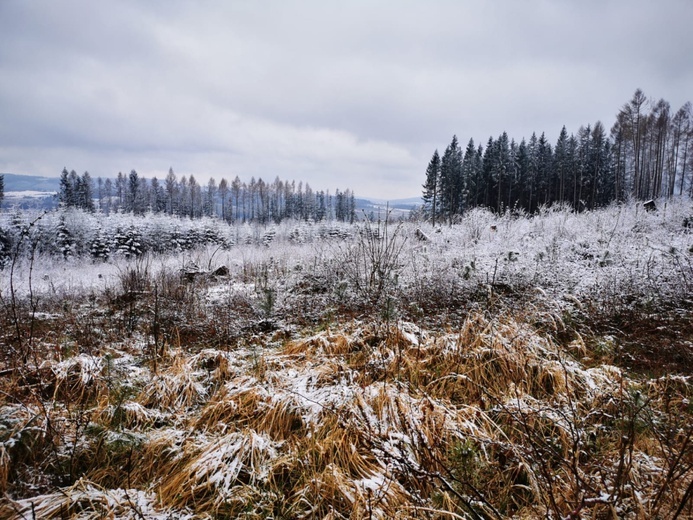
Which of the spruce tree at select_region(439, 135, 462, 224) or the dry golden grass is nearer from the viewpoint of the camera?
the dry golden grass

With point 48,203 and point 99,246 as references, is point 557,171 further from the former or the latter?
point 48,203

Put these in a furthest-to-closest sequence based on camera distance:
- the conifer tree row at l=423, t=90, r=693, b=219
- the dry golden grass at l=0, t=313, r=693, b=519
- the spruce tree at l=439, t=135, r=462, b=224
Answer: 1. the spruce tree at l=439, t=135, r=462, b=224
2. the conifer tree row at l=423, t=90, r=693, b=219
3. the dry golden grass at l=0, t=313, r=693, b=519

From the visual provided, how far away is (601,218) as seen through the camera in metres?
11.9

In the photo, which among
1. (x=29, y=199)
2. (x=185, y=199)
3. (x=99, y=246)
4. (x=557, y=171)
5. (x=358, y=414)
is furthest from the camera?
(x=29, y=199)

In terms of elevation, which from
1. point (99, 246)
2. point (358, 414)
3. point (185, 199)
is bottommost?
point (99, 246)

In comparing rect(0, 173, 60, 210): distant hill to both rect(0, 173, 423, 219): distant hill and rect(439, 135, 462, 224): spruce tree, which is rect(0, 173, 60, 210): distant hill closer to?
rect(0, 173, 423, 219): distant hill

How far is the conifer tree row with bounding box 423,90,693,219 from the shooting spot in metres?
31.6

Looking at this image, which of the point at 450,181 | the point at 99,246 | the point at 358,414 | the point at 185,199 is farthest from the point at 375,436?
the point at 185,199

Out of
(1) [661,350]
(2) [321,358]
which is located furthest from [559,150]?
(2) [321,358]

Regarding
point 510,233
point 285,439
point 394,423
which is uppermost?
point 510,233

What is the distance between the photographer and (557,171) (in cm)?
3653

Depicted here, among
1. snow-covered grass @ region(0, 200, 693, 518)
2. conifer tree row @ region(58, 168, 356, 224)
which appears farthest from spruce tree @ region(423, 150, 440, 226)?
snow-covered grass @ region(0, 200, 693, 518)

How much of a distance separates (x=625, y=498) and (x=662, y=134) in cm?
3935

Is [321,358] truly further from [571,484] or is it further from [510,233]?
[510,233]
